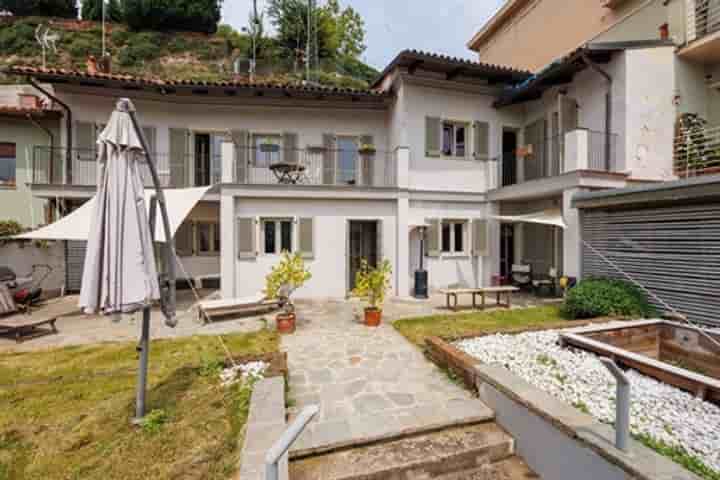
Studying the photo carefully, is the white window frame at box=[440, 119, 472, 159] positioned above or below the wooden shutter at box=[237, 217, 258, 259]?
above

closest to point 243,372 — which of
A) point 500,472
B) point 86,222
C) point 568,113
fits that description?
point 500,472

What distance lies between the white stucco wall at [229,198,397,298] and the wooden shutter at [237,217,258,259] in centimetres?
17

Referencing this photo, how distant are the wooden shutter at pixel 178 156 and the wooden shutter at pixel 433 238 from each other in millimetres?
8831

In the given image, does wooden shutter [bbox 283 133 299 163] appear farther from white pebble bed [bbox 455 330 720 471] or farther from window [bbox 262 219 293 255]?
white pebble bed [bbox 455 330 720 471]

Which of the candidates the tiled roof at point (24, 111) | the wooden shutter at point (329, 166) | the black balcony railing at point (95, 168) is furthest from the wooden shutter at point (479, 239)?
the tiled roof at point (24, 111)

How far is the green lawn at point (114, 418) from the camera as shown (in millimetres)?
2875

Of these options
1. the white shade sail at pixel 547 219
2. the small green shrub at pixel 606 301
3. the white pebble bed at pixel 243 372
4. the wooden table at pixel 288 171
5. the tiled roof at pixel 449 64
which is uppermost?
the tiled roof at pixel 449 64

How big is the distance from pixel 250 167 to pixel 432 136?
6704 mm

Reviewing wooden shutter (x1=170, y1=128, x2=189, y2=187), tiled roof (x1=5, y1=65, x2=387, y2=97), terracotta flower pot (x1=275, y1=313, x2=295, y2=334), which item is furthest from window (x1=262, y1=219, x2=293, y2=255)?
tiled roof (x1=5, y1=65, x2=387, y2=97)

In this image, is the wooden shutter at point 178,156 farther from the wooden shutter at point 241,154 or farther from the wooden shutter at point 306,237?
the wooden shutter at point 306,237

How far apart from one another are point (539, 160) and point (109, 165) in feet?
40.2

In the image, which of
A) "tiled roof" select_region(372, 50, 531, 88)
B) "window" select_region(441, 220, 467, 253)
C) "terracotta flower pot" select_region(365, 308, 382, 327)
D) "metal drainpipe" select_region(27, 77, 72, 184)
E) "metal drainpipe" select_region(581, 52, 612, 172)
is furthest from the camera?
"window" select_region(441, 220, 467, 253)

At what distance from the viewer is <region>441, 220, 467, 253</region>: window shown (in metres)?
11.3

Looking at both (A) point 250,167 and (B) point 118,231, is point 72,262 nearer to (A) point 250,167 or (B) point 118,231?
(A) point 250,167
